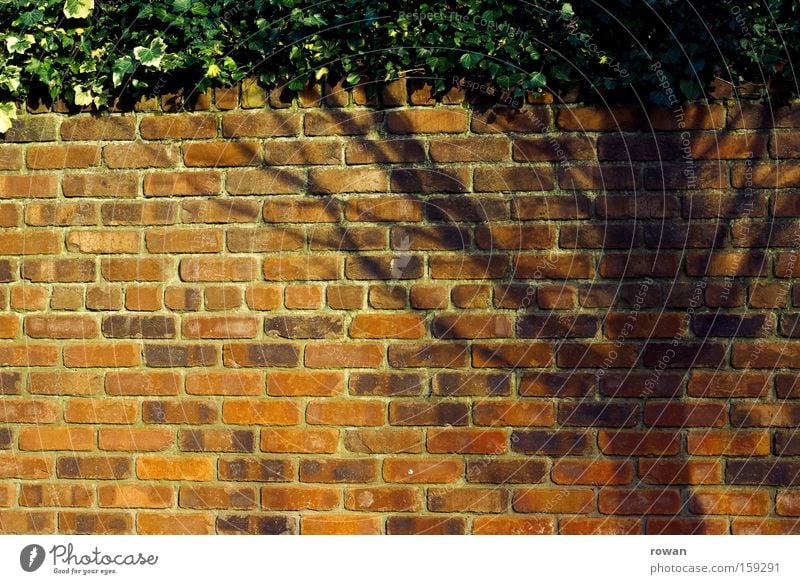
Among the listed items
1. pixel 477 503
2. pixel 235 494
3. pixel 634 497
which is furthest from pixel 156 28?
pixel 634 497

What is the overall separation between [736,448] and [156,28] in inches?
84.9

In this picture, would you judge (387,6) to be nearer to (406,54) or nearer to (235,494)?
(406,54)

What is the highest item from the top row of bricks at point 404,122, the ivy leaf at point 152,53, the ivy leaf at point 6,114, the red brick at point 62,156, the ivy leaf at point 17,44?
the ivy leaf at point 17,44

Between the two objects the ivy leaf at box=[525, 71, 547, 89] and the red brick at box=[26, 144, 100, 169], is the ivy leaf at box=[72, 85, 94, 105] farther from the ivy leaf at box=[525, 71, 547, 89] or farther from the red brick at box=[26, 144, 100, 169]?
the ivy leaf at box=[525, 71, 547, 89]

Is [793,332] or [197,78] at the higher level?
[197,78]

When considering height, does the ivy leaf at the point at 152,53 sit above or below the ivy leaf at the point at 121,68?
above

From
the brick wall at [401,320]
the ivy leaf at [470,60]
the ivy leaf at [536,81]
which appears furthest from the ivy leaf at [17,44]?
the ivy leaf at [536,81]

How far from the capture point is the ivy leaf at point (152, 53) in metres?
2.72

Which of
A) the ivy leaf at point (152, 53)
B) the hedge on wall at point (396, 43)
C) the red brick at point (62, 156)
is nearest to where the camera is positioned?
the hedge on wall at point (396, 43)

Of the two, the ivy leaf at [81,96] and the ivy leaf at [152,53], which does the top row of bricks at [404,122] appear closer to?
the ivy leaf at [81,96]

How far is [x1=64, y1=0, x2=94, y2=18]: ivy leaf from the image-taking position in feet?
9.12

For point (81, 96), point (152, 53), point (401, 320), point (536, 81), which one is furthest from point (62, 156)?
point (536, 81)

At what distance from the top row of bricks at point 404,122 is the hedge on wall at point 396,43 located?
0.22 ft

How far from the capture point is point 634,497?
8.66 feet
